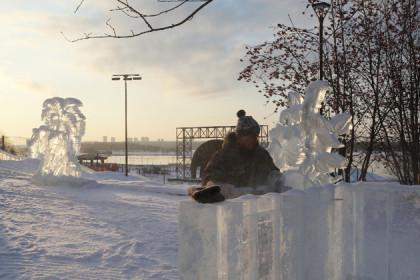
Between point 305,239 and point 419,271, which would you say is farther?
point 419,271

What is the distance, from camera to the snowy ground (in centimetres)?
546

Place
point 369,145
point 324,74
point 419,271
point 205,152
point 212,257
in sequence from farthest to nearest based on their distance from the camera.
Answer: point 324,74 → point 369,145 → point 205,152 → point 419,271 → point 212,257

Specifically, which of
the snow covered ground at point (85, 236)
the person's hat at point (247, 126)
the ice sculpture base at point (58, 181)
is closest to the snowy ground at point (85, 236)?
the snow covered ground at point (85, 236)

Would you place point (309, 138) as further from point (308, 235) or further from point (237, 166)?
point (308, 235)

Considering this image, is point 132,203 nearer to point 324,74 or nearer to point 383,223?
point 324,74

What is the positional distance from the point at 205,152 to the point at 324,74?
7.26 metres

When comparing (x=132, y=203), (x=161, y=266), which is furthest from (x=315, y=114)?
(x=132, y=203)

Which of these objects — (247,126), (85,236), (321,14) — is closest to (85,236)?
(85,236)

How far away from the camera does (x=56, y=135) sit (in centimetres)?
1628

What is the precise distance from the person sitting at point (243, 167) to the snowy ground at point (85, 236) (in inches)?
79.5

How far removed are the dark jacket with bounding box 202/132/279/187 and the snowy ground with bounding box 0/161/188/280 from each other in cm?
203

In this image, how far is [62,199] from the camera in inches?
464

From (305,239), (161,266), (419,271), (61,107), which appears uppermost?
(61,107)

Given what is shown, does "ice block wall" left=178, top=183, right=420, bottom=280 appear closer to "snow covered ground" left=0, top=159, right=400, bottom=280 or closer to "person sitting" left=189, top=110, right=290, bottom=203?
"person sitting" left=189, top=110, right=290, bottom=203
